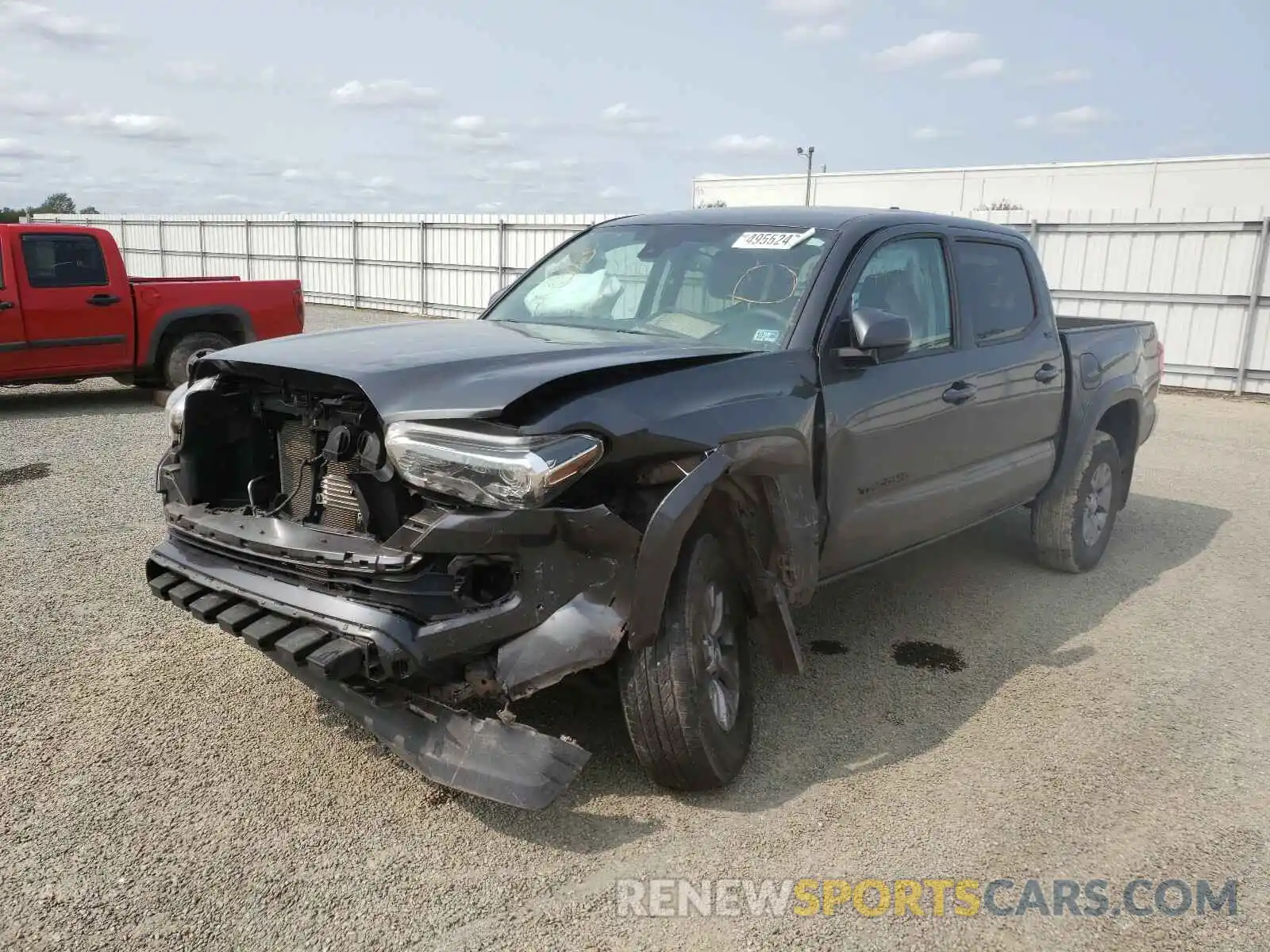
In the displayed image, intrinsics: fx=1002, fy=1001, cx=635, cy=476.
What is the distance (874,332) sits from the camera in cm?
347

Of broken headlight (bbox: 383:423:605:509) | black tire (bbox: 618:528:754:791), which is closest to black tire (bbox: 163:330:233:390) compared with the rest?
broken headlight (bbox: 383:423:605:509)

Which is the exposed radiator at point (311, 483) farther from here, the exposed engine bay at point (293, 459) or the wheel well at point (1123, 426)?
the wheel well at point (1123, 426)

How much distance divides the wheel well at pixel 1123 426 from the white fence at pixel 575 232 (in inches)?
333

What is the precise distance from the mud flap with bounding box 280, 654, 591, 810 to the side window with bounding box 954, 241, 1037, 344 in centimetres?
287

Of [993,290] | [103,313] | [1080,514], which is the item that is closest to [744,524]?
[993,290]

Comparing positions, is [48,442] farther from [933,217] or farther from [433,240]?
[433,240]

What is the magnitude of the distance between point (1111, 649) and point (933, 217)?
6.95 ft

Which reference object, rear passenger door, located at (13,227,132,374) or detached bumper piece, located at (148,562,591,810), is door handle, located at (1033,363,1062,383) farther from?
rear passenger door, located at (13,227,132,374)

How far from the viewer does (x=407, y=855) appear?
110 inches

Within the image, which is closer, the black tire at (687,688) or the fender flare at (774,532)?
the fender flare at (774,532)

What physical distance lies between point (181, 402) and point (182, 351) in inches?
288

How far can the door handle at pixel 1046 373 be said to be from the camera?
194 inches

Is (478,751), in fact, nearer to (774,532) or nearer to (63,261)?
(774,532)

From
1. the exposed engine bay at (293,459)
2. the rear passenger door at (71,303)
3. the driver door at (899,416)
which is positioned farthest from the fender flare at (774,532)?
the rear passenger door at (71,303)
